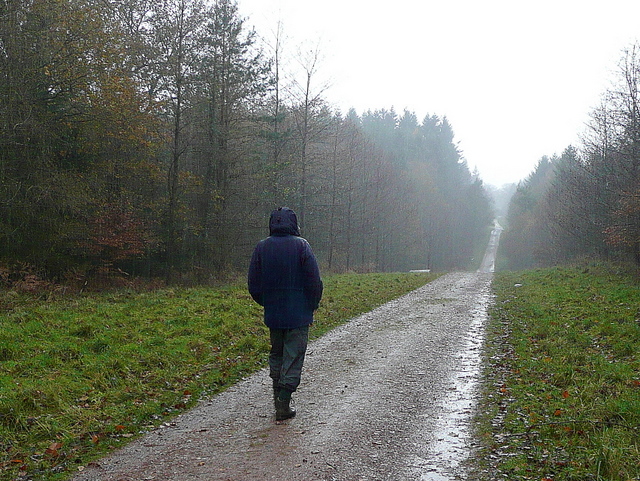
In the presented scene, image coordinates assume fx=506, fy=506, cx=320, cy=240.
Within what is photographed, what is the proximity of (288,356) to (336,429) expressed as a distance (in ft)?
3.26

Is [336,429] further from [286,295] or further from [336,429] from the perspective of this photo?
[286,295]

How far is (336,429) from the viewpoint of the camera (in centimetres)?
557

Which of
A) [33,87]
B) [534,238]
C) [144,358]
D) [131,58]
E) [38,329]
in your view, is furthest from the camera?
[534,238]

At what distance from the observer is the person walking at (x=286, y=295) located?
5.95 metres

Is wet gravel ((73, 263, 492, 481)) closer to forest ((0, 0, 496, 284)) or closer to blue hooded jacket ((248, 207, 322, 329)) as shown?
blue hooded jacket ((248, 207, 322, 329))

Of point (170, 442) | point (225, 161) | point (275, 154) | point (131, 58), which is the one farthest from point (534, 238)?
point (170, 442)

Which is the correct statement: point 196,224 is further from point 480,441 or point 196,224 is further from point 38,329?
point 480,441

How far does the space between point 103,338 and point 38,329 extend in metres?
1.56

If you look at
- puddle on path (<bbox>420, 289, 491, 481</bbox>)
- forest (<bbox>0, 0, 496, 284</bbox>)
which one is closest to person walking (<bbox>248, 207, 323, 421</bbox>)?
puddle on path (<bbox>420, 289, 491, 481</bbox>)

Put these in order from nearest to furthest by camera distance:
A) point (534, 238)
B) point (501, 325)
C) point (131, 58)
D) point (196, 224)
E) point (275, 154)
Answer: point (501, 325)
point (131, 58)
point (196, 224)
point (275, 154)
point (534, 238)

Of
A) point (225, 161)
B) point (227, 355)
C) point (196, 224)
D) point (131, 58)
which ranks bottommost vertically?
point (227, 355)

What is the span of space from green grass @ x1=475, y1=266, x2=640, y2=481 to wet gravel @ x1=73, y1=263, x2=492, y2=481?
0.39 m

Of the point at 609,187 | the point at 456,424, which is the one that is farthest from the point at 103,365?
the point at 609,187

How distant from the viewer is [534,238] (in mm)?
65875
